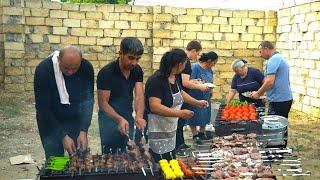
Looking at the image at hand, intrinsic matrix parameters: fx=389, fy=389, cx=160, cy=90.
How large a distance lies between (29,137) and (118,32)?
5783mm

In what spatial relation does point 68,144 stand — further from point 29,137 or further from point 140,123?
point 29,137

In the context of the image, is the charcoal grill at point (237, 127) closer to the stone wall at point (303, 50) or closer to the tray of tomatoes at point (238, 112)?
the tray of tomatoes at point (238, 112)

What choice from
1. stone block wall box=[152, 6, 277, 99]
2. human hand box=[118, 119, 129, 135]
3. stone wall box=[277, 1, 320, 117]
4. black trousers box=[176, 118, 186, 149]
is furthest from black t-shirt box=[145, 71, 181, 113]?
stone block wall box=[152, 6, 277, 99]

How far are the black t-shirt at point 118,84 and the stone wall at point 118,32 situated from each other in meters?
9.02

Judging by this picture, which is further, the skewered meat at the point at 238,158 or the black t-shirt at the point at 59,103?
the black t-shirt at the point at 59,103

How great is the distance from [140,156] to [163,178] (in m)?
0.56

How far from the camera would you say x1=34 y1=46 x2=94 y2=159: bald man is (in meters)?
4.46

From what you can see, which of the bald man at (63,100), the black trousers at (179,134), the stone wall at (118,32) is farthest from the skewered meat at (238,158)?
the stone wall at (118,32)

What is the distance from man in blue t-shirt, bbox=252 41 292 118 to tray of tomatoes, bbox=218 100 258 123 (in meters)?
0.43

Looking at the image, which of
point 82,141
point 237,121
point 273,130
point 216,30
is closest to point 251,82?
point 273,130

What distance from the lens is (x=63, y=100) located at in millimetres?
4594

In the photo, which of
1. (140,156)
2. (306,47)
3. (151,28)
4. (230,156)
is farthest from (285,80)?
(151,28)

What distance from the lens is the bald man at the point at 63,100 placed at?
175 inches

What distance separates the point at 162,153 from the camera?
505 centimetres
